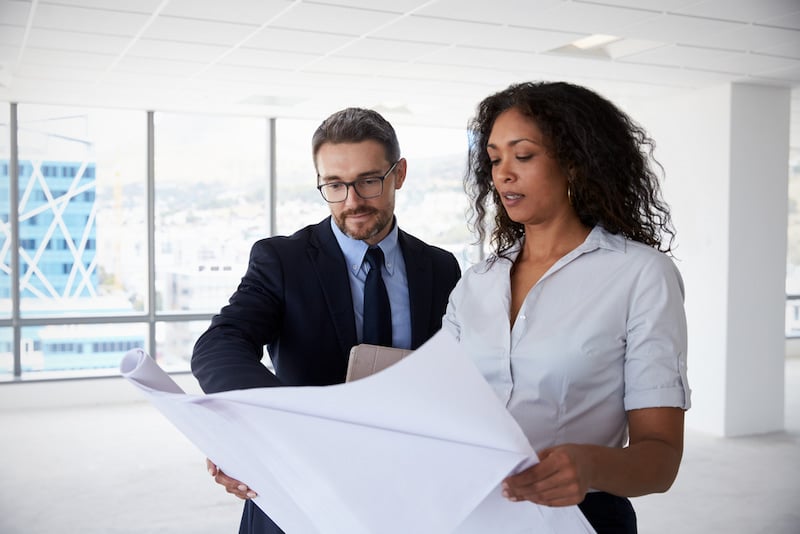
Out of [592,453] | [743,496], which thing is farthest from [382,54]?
[592,453]

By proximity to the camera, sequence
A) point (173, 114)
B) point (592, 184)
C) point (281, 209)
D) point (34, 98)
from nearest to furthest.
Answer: point (592, 184)
point (34, 98)
point (173, 114)
point (281, 209)

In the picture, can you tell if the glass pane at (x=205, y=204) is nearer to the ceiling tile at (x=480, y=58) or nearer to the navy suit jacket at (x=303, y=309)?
the ceiling tile at (x=480, y=58)

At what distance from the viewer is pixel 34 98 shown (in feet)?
25.3

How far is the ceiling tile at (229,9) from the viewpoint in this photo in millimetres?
4387

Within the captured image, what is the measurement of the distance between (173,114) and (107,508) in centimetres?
498

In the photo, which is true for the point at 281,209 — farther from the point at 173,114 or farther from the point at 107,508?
the point at 107,508

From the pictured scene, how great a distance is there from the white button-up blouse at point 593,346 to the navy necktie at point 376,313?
1.48 ft

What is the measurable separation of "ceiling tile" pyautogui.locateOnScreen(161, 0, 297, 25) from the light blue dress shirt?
9.18 ft

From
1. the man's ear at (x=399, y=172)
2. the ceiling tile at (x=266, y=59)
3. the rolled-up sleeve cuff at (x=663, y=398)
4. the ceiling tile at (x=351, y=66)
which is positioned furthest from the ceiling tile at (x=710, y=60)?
the rolled-up sleeve cuff at (x=663, y=398)

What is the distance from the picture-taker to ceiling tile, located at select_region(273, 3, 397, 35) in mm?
4550

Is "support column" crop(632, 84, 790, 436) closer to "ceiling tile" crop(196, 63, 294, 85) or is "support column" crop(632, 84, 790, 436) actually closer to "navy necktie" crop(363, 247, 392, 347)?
"ceiling tile" crop(196, 63, 294, 85)

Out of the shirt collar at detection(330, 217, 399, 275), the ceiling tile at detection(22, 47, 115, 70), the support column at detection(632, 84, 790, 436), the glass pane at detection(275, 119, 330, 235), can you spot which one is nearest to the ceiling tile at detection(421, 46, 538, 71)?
the support column at detection(632, 84, 790, 436)

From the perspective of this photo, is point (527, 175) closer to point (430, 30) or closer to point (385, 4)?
point (385, 4)

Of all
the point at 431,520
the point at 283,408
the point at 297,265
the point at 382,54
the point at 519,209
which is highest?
the point at 382,54
